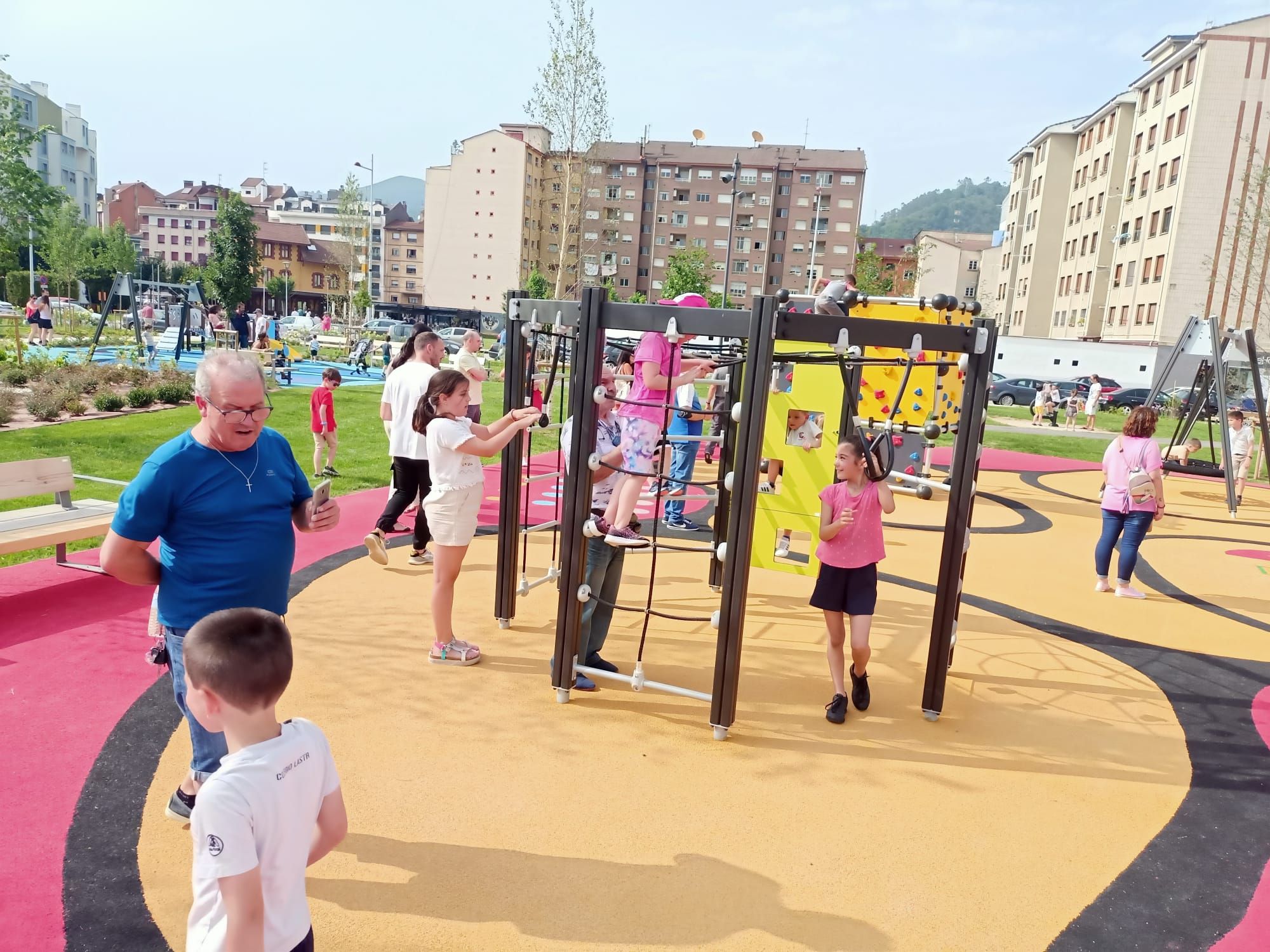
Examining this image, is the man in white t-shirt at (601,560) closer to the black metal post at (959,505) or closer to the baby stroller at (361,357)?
the black metal post at (959,505)

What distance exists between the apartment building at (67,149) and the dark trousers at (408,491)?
96069mm

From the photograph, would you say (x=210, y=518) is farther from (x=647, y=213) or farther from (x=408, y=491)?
(x=647, y=213)

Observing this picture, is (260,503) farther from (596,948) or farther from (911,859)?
(911,859)

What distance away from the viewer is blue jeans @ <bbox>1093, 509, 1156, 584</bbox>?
326 inches

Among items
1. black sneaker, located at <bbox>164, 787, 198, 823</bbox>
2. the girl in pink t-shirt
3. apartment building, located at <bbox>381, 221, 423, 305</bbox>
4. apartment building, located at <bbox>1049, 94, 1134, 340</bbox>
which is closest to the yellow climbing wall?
the girl in pink t-shirt

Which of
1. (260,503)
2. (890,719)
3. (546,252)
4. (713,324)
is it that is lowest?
(890,719)

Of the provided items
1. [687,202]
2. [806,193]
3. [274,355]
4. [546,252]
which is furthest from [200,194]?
[274,355]

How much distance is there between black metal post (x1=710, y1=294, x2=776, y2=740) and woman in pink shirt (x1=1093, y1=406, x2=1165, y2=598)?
5211mm

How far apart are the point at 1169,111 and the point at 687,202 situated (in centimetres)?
4734

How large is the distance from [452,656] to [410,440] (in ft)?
8.49

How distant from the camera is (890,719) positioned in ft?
17.8

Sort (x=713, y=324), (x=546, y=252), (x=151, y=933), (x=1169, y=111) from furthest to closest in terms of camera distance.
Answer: (x=546, y=252) < (x=1169, y=111) < (x=713, y=324) < (x=151, y=933)

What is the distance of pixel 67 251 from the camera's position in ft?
193

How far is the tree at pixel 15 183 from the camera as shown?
66.9 ft
